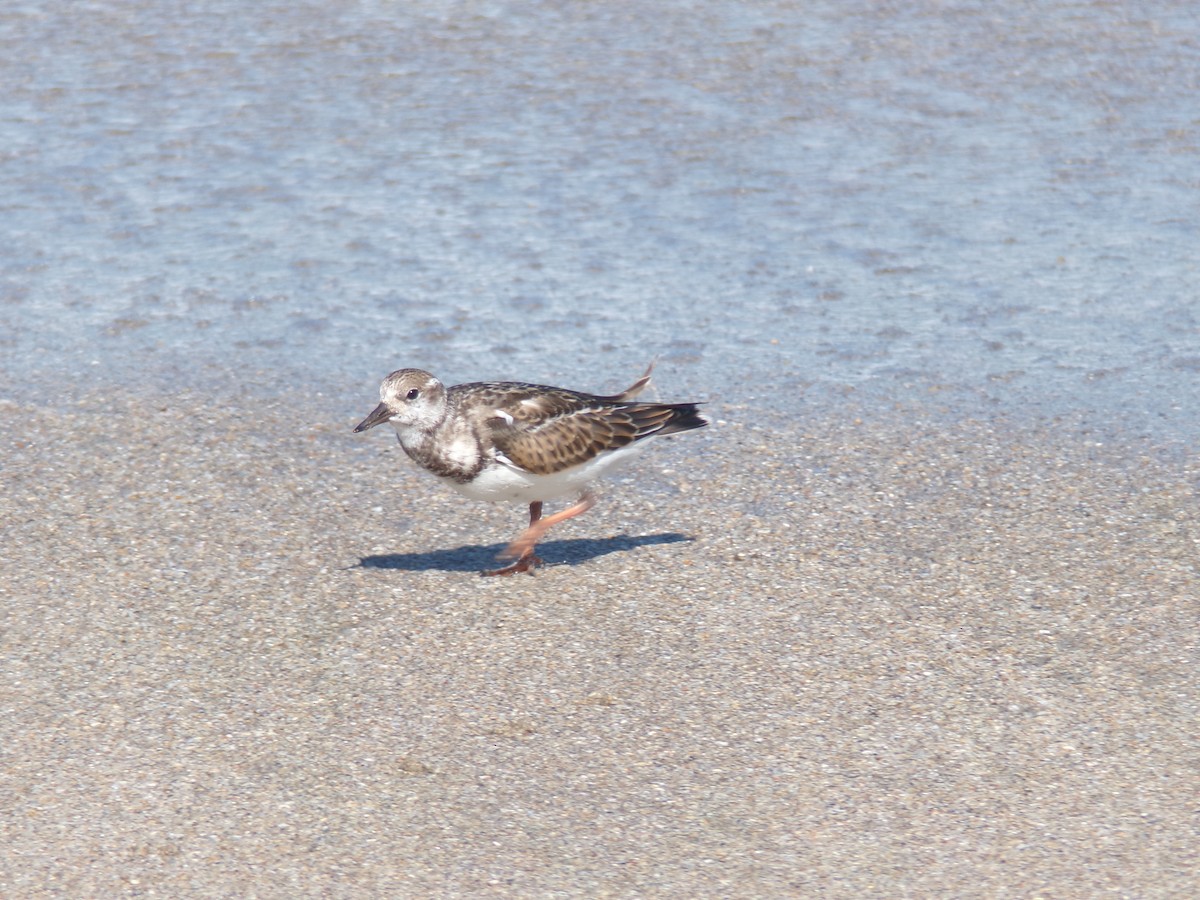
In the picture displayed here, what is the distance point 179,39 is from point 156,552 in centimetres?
849

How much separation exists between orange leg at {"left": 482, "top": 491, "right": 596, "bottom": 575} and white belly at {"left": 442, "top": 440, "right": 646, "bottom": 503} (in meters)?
0.09

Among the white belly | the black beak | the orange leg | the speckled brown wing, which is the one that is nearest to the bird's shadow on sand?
the orange leg

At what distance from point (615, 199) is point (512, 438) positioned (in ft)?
15.8

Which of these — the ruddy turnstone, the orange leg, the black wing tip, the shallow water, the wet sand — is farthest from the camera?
the shallow water

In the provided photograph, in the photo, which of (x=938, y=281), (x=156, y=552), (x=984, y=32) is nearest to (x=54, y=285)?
(x=156, y=552)

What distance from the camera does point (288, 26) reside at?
14.8m

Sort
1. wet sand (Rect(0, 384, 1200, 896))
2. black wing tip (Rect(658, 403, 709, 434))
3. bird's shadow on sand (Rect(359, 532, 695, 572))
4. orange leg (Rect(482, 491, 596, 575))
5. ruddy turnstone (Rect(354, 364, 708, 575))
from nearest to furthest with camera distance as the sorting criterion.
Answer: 1. wet sand (Rect(0, 384, 1200, 896))
2. ruddy turnstone (Rect(354, 364, 708, 575))
3. orange leg (Rect(482, 491, 596, 575))
4. bird's shadow on sand (Rect(359, 532, 695, 572))
5. black wing tip (Rect(658, 403, 709, 434))

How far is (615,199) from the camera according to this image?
37.6ft

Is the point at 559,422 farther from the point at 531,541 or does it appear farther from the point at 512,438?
the point at 531,541

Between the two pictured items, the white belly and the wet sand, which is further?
the white belly

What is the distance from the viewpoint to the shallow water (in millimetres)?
9406

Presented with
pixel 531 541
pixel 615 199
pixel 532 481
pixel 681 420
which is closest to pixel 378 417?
pixel 532 481

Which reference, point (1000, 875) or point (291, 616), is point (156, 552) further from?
point (1000, 875)

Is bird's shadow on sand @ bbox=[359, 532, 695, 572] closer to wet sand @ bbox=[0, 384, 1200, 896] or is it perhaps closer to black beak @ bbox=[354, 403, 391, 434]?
wet sand @ bbox=[0, 384, 1200, 896]
